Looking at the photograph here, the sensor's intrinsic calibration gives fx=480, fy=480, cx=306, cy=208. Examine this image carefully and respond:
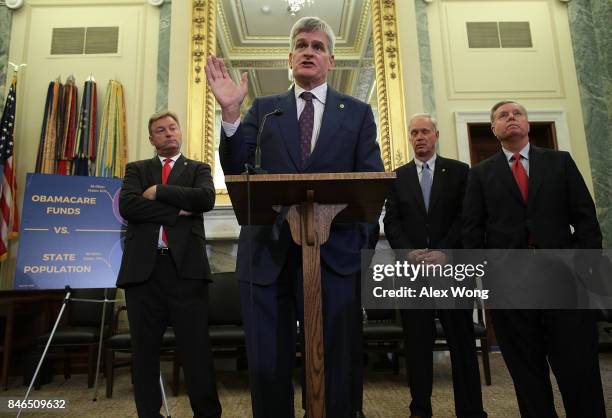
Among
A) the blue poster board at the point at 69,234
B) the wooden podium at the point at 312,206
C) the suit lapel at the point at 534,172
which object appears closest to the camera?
the wooden podium at the point at 312,206

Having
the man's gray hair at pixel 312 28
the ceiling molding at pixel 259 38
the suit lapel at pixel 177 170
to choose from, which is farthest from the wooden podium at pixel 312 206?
the ceiling molding at pixel 259 38

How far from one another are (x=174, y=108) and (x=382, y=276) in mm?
3462

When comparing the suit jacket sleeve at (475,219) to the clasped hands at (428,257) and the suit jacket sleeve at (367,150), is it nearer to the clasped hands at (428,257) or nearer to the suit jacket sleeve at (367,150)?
the clasped hands at (428,257)

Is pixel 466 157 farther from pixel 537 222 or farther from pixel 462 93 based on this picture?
pixel 537 222

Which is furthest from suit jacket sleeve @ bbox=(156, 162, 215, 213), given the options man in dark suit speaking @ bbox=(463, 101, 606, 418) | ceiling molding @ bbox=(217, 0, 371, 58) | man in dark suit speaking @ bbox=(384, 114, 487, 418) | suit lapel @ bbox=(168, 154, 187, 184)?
ceiling molding @ bbox=(217, 0, 371, 58)

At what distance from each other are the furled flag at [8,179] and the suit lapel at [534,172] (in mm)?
4094

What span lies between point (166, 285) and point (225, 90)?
3.72 ft

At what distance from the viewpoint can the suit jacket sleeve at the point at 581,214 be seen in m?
1.87

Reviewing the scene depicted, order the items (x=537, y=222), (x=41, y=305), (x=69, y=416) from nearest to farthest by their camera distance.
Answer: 1. (x=537, y=222)
2. (x=69, y=416)
3. (x=41, y=305)

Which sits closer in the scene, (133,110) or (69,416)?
(69,416)

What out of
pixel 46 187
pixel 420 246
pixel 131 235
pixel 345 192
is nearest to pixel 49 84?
pixel 46 187

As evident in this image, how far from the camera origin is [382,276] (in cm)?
167

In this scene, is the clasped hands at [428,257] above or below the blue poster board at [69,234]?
below

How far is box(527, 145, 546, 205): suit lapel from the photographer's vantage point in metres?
1.99
